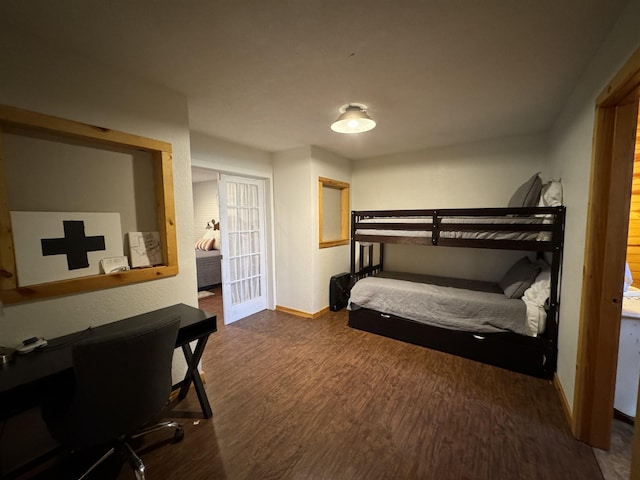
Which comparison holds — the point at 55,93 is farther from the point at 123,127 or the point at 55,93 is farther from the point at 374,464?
the point at 374,464

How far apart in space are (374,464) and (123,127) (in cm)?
254

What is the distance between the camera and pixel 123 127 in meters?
1.71

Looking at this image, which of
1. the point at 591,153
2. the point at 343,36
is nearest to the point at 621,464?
the point at 591,153

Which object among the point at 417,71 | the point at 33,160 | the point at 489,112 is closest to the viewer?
the point at 33,160

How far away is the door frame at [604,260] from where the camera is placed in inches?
54.5

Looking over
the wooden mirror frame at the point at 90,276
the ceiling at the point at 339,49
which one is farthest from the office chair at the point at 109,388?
the ceiling at the point at 339,49

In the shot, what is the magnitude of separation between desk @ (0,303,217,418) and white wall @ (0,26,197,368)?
0.35 feet

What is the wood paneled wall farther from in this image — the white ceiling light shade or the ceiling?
the white ceiling light shade

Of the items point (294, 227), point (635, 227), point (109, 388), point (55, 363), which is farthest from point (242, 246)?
point (635, 227)

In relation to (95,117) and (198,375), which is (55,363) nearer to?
(198,375)

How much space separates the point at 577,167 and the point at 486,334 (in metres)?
1.52

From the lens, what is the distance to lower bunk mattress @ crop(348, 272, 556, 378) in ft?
7.38

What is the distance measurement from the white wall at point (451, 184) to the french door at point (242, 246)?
5.45ft

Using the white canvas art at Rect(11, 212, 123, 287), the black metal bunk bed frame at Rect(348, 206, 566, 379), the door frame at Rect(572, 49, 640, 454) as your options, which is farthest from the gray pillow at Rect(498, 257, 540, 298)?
the white canvas art at Rect(11, 212, 123, 287)
